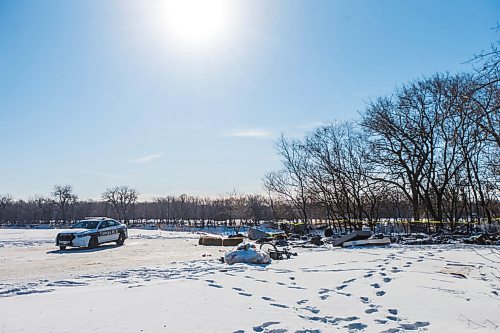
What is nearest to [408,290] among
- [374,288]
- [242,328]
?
[374,288]

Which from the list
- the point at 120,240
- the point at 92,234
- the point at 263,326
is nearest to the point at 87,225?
the point at 92,234

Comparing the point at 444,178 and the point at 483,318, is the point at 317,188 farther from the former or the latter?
the point at 483,318

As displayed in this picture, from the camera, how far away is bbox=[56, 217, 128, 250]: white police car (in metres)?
18.8

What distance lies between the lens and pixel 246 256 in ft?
37.6

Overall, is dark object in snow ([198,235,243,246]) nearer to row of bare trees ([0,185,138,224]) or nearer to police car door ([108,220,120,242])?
police car door ([108,220,120,242])

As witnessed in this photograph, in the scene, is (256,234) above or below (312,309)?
above

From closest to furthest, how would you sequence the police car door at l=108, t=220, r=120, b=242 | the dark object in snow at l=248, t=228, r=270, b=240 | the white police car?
1. the white police car
2. the police car door at l=108, t=220, r=120, b=242
3. the dark object in snow at l=248, t=228, r=270, b=240

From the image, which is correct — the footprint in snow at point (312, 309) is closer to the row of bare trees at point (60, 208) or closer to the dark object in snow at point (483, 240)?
the dark object in snow at point (483, 240)

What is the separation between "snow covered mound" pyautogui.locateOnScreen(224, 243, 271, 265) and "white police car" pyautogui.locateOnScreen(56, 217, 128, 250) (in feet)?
34.0

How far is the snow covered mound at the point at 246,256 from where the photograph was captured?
11312mm

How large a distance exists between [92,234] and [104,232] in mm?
973

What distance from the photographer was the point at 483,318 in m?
5.16

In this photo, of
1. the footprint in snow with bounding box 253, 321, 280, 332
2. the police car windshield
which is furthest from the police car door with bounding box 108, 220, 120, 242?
the footprint in snow with bounding box 253, 321, 280, 332

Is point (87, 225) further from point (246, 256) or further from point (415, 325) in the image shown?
point (415, 325)
